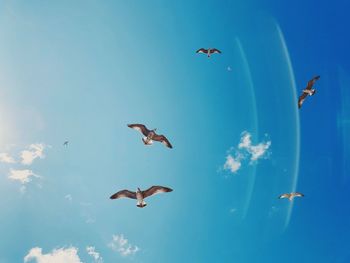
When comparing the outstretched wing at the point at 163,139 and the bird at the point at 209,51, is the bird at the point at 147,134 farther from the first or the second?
the bird at the point at 209,51

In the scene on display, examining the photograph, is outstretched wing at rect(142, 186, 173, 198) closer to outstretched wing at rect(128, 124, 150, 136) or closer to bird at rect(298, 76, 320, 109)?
outstretched wing at rect(128, 124, 150, 136)

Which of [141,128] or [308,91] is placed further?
[308,91]

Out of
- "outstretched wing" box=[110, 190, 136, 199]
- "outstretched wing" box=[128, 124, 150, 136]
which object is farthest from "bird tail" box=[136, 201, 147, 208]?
"outstretched wing" box=[128, 124, 150, 136]

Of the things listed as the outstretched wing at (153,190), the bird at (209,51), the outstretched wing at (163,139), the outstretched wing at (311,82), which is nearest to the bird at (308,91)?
the outstretched wing at (311,82)

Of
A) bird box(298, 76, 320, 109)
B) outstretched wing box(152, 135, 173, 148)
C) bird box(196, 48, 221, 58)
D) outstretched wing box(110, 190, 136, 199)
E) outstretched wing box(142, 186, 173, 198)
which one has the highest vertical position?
bird box(196, 48, 221, 58)

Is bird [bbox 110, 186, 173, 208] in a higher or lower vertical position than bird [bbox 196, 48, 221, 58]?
lower

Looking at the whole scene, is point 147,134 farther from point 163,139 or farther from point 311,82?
point 311,82

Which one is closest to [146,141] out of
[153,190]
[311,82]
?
[153,190]

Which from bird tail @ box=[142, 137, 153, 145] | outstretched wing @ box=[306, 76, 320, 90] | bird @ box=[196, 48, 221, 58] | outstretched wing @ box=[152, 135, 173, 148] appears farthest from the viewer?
bird @ box=[196, 48, 221, 58]

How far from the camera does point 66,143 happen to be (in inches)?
1996

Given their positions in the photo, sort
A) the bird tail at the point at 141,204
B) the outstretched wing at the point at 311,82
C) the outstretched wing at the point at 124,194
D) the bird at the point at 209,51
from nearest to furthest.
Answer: the outstretched wing at the point at 124,194
the bird tail at the point at 141,204
the outstretched wing at the point at 311,82
the bird at the point at 209,51

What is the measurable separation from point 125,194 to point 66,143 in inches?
786

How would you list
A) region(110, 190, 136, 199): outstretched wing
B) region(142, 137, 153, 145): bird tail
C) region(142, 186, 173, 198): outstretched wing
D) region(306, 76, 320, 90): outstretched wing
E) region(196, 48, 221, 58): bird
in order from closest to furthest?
1. region(110, 190, 136, 199): outstretched wing
2. region(142, 186, 173, 198): outstretched wing
3. region(142, 137, 153, 145): bird tail
4. region(306, 76, 320, 90): outstretched wing
5. region(196, 48, 221, 58): bird

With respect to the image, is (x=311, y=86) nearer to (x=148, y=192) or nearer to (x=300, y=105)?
(x=300, y=105)
